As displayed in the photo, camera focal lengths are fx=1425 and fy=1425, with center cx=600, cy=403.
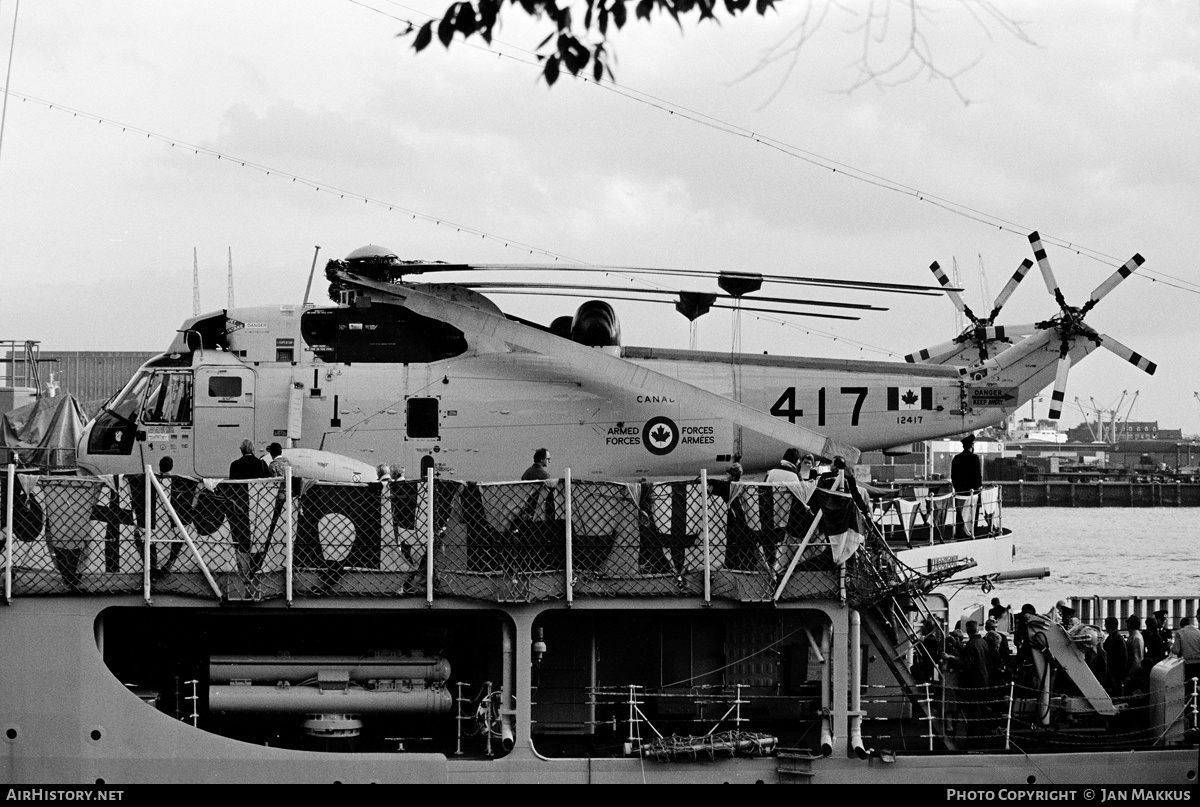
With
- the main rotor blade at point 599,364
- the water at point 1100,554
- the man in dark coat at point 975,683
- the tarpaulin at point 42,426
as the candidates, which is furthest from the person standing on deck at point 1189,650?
the tarpaulin at point 42,426

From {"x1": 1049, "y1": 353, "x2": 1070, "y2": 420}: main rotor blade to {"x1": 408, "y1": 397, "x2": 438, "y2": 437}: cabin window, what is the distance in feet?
28.8

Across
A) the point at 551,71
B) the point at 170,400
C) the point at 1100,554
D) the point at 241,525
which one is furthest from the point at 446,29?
the point at 1100,554

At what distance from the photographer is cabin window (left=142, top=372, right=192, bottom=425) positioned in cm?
1891

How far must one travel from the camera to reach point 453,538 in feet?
43.7

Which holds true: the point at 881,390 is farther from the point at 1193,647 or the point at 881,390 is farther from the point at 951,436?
the point at 1193,647

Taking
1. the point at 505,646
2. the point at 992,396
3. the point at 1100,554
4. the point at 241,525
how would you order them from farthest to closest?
the point at 1100,554, the point at 992,396, the point at 505,646, the point at 241,525

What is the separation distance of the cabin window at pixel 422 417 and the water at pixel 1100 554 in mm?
12219

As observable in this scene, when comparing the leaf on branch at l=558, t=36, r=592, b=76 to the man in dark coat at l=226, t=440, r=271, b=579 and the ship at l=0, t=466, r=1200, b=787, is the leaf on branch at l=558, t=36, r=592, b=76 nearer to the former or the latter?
the ship at l=0, t=466, r=1200, b=787

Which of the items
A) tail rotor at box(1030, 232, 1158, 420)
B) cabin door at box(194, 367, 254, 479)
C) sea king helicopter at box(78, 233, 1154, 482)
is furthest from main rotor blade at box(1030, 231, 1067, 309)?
cabin door at box(194, 367, 254, 479)

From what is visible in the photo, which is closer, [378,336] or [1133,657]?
[1133,657]

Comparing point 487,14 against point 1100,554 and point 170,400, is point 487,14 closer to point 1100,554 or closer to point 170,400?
point 170,400

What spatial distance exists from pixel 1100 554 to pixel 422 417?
171 ft

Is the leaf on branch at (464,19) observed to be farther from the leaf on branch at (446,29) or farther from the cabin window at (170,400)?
the cabin window at (170,400)

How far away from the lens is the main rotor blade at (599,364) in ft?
55.7
